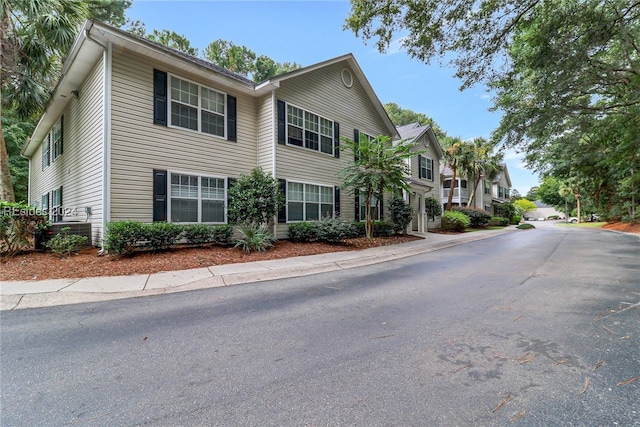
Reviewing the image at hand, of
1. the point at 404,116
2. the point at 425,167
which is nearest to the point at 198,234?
the point at 425,167

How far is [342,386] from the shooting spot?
2.30 meters

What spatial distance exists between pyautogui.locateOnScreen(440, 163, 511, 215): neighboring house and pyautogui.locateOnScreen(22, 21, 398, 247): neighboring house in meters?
21.5

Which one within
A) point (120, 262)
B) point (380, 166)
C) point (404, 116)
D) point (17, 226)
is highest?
point (404, 116)

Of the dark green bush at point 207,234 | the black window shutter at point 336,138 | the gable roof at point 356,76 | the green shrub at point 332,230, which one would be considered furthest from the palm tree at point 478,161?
the dark green bush at point 207,234

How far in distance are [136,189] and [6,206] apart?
2.95 meters

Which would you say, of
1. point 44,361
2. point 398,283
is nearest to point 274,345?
point 44,361

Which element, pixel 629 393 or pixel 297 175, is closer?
pixel 629 393

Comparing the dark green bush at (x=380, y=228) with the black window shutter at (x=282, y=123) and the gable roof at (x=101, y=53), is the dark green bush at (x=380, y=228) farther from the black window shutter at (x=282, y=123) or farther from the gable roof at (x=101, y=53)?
the gable roof at (x=101, y=53)

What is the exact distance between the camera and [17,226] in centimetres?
720

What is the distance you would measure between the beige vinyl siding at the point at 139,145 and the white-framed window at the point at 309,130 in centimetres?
341

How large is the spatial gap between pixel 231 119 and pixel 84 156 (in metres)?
4.90

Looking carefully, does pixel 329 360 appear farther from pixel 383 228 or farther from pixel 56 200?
pixel 56 200

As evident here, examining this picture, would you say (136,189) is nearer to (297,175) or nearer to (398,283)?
(297,175)

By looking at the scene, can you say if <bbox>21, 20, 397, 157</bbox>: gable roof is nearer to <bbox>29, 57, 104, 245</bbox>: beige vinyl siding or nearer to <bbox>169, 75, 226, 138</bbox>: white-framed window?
<bbox>29, 57, 104, 245</bbox>: beige vinyl siding
